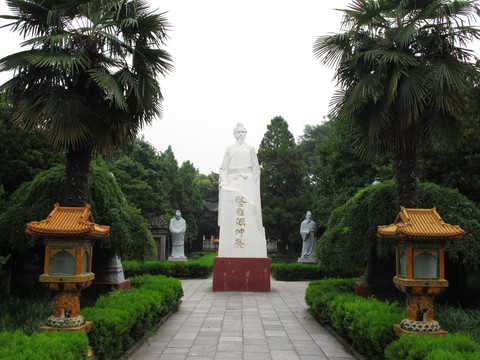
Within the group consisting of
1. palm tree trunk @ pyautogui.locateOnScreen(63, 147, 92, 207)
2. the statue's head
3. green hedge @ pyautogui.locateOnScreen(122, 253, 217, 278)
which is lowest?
green hedge @ pyautogui.locateOnScreen(122, 253, 217, 278)

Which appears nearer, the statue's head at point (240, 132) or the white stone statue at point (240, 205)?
the white stone statue at point (240, 205)

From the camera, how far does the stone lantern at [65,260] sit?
5102mm

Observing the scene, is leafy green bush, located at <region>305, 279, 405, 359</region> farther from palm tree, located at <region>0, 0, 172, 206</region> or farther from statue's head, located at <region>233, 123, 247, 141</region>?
statue's head, located at <region>233, 123, 247, 141</region>

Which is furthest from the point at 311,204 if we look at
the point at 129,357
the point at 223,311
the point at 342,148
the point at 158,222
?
the point at 129,357

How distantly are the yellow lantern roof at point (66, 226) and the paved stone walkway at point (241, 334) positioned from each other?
1.78m

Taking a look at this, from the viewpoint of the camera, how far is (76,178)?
7.08m

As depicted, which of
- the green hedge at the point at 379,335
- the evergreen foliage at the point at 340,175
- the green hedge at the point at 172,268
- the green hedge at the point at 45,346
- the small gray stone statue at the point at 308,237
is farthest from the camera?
the small gray stone statue at the point at 308,237

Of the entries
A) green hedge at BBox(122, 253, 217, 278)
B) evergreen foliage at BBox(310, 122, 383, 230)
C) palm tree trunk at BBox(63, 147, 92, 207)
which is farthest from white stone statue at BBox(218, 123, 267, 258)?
evergreen foliage at BBox(310, 122, 383, 230)

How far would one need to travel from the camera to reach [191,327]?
7344 mm

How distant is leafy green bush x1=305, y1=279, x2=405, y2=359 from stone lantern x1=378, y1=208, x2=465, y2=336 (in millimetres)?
197

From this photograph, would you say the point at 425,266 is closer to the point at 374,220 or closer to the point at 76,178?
the point at 374,220

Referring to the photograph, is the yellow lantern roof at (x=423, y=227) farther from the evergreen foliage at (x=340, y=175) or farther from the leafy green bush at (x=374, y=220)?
the evergreen foliage at (x=340, y=175)

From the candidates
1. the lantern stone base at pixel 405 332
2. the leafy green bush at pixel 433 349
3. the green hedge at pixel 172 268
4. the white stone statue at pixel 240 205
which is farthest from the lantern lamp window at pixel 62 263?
the green hedge at pixel 172 268

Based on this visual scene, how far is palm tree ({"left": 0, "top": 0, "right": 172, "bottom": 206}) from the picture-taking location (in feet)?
21.4
